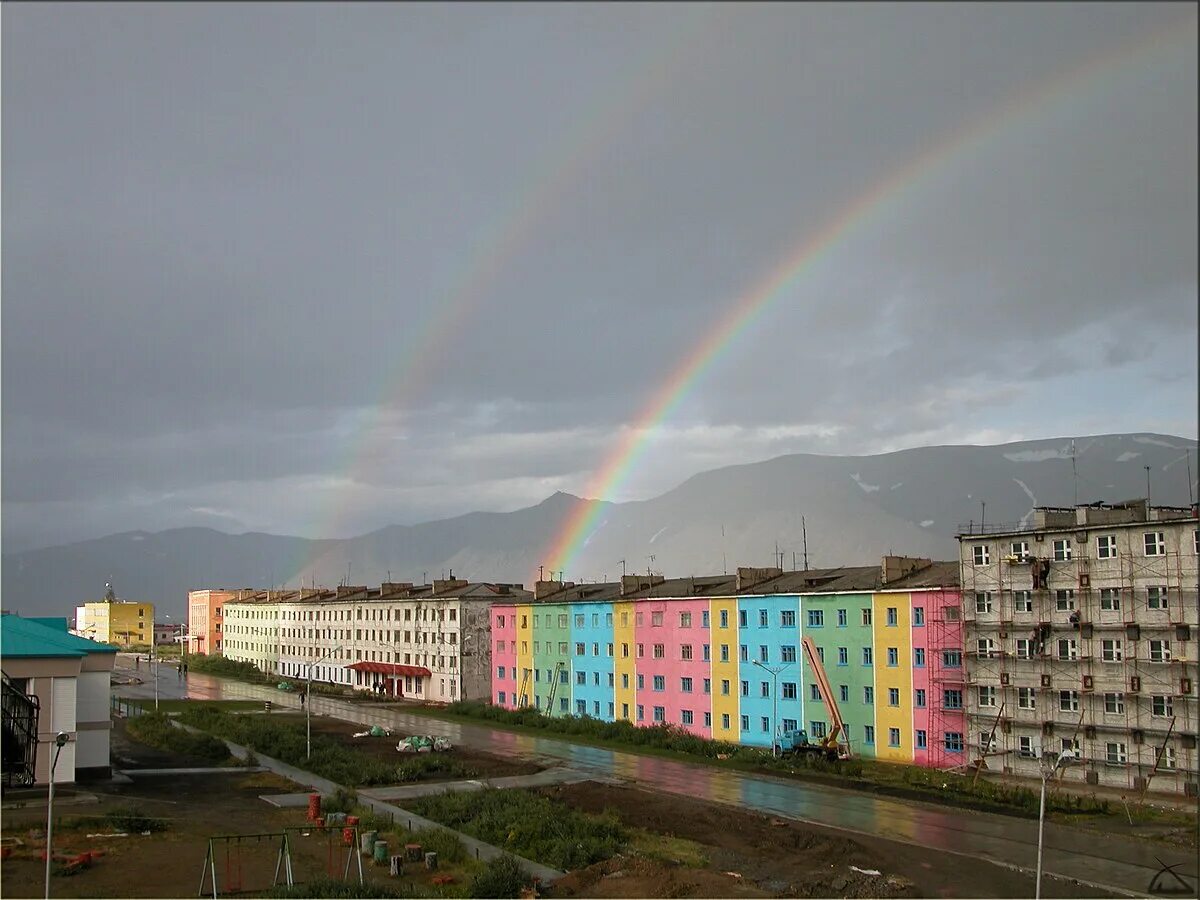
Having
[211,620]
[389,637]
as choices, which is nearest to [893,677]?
[389,637]

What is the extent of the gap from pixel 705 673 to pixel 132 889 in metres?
38.5

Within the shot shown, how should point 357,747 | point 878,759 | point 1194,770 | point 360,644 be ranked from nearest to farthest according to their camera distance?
point 1194,770
point 878,759
point 357,747
point 360,644

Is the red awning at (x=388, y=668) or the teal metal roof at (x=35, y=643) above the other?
the teal metal roof at (x=35, y=643)

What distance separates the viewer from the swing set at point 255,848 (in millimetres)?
27422

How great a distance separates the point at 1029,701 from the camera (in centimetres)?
4616

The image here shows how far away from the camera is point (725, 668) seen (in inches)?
2363

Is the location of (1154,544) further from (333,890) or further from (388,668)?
(388,668)

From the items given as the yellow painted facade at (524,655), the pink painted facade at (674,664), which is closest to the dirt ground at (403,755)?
the pink painted facade at (674,664)

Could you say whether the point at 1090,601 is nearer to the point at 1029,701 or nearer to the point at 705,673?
the point at 1029,701

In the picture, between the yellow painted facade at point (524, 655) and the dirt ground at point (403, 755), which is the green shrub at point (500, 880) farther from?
the yellow painted facade at point (524, 655)

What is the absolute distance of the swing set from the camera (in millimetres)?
27422

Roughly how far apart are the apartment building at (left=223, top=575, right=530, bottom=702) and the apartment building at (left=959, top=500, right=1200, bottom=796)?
4675cm

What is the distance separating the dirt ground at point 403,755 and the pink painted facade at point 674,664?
40.3 ft

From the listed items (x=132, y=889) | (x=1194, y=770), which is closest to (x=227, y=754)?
(x=132, y=889)
